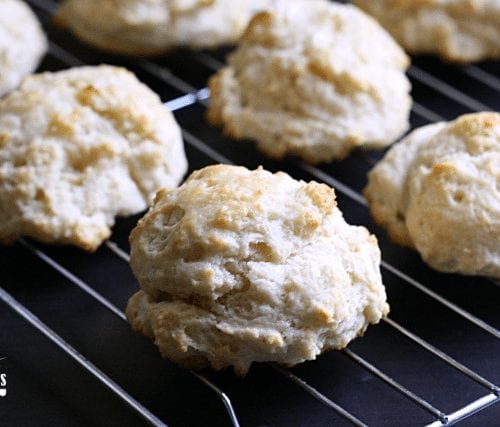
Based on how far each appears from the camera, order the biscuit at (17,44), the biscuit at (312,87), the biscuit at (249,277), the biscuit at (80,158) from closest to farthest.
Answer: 1. the biscuit at (249,277)
2. the biscuit at (80,158)
3. the biscuit at (312,87)
4. the biscuit at (17,44)

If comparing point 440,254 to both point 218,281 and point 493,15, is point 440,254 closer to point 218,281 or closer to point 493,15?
point 218,281

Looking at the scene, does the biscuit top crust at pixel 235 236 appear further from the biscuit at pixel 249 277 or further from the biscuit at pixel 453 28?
the biscuit at pixel 453 28

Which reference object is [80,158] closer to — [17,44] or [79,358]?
[79,358]

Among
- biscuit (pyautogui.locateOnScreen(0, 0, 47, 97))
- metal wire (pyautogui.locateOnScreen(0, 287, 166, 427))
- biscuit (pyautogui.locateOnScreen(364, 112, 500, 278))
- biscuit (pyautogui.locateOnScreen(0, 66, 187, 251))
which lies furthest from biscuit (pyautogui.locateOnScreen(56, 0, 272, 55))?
metal wire (pyautogui.locateOnScreen(0, 287, 166, 427))

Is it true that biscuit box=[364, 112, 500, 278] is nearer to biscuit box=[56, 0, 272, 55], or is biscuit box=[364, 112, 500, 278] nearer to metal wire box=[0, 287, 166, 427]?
metal wire box=[0, 287, 166, 427]

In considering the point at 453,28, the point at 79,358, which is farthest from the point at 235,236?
the point at 453,28

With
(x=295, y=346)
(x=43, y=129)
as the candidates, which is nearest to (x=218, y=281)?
(x=295, y=346)

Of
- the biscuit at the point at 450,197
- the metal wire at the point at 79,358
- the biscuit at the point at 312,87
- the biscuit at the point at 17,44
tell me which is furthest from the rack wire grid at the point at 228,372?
the biscuit at the point at 17,44
